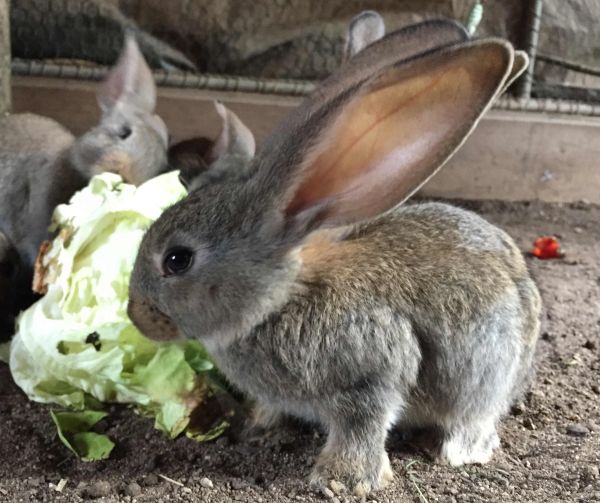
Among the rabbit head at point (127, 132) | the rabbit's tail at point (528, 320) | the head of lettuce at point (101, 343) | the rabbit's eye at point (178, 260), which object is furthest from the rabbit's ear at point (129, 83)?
the rabbit's tail at point (528, 320)

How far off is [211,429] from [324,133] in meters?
1.01

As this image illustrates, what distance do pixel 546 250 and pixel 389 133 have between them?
247cm

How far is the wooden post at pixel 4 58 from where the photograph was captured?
3.79 meters

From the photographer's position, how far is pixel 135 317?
2.30 meters

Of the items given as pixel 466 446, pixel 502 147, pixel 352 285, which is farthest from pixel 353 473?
pixel 502 147

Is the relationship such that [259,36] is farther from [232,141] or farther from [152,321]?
[152,321]

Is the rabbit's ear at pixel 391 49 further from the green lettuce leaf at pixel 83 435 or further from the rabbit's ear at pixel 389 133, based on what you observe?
the green lettuce leaf at pixel 83 435

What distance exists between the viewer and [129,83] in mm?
4102

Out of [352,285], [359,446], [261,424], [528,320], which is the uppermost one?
[352,285]

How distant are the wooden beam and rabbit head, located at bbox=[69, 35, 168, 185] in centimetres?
59

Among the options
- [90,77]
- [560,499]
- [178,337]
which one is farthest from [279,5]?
[560,499]

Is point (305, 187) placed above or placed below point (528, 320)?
above

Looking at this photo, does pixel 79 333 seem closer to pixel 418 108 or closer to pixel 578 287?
pixel 418 108

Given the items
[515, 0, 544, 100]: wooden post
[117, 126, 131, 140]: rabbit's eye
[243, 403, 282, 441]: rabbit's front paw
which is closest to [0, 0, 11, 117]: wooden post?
[117, 126, 131, 140]: rabbit's eye
